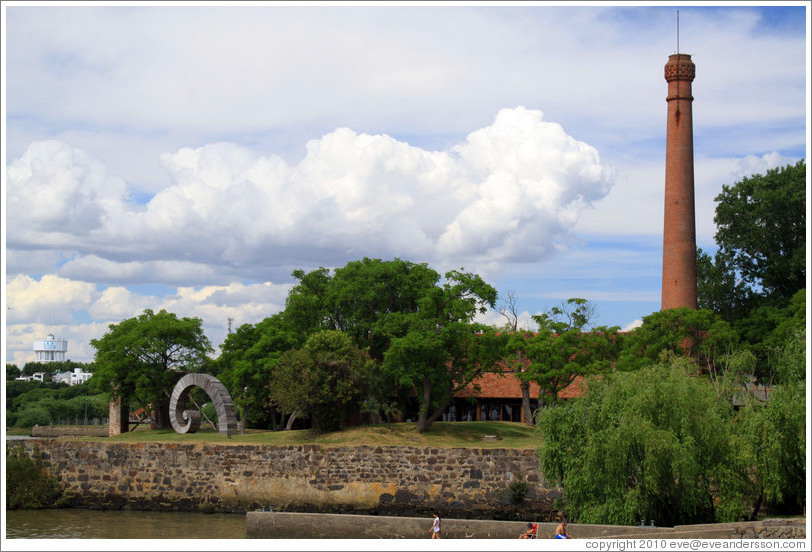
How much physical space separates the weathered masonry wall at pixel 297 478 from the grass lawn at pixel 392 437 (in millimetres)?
885

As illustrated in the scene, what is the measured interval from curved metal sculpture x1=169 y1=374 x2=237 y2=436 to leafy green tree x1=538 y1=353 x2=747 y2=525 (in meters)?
18.7

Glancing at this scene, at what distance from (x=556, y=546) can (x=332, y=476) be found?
17878mm

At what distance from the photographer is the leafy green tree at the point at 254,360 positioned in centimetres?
4594

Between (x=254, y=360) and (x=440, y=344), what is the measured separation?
12.4m

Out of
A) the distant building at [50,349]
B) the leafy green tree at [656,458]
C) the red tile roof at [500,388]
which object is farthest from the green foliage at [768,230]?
the distant building at [50,349]

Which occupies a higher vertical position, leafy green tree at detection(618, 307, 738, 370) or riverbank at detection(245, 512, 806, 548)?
leafy green tree at detection(618, 307, 738, 370)

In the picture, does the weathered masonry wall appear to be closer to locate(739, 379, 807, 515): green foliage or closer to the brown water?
the brown water

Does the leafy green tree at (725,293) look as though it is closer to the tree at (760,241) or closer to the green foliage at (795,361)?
the tree at (760,241)

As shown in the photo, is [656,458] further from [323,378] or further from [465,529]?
[323,378]

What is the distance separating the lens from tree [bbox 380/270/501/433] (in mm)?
39438

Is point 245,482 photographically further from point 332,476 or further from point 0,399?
point 0,399

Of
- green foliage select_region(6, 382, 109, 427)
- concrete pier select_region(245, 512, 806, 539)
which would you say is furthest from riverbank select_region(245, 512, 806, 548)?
green foliage select_region(6, 382, 109, 427)

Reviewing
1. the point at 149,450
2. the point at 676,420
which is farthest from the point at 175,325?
the point at 676,420

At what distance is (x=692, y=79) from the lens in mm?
48562
